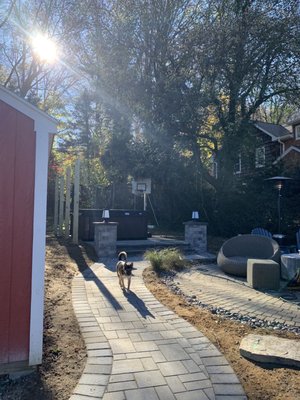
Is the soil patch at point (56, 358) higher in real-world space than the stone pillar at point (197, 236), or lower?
lower

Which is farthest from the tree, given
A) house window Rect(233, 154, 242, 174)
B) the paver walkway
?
the paver walkway

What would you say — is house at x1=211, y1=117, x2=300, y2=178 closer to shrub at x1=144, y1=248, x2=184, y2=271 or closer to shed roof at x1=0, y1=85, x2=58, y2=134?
shrub at x1=144, y1=248, x2=184, y2=271

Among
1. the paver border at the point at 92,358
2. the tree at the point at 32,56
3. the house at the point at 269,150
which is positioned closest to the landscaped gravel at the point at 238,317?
the paver border at the point at 92,358

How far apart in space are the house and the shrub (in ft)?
24.2

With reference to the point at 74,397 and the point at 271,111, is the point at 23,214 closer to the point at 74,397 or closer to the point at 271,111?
the point at 74,397

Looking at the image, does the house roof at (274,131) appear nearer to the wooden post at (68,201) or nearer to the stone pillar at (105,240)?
the wooden post at (68,201)

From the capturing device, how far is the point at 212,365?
2.75 metres

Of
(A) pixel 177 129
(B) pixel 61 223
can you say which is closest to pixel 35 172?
(B) pixel 61 223

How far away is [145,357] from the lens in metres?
2.87

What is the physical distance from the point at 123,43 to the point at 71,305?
38.4 ft

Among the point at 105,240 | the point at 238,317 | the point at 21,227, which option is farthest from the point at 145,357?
the point at 105,240

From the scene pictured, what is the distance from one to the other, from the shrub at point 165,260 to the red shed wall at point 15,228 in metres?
4.00

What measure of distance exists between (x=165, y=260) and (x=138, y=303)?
230 centimetres

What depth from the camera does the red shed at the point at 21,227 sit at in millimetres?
2576
